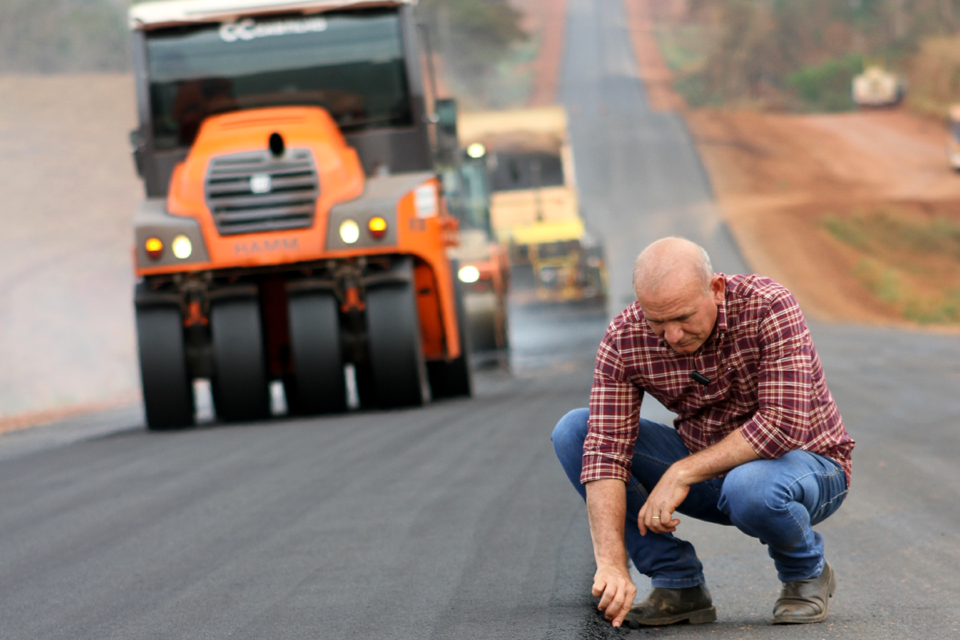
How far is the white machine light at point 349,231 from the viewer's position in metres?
10.5

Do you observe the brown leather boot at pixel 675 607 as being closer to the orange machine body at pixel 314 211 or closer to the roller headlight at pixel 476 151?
the orange machine body at pixel 314 211

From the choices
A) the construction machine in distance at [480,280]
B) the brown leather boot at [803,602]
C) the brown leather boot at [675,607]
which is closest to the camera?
the brown leather boot at [803,602]

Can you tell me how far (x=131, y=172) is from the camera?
40625 millimetres

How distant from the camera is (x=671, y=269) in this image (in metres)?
3.63

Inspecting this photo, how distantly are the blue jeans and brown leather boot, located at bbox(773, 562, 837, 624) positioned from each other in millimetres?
28

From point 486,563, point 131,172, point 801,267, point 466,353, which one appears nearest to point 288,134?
point 466,353

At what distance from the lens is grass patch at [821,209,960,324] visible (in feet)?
84.3

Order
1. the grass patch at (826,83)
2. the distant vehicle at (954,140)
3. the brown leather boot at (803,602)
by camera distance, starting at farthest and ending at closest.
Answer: the grass patch at (826,83) < the distant vehicle at (954,140) < the brown leather boot at (803,602)

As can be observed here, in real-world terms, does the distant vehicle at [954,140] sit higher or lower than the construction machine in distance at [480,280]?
higher

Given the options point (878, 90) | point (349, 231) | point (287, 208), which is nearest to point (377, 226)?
point (349, 231)

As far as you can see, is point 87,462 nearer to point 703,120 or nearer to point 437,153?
point 437,153

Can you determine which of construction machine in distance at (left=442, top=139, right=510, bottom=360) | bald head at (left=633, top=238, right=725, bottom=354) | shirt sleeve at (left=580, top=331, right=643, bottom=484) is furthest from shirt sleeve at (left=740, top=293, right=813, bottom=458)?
construction machine in distance at (left=442, top=139, right=510, bottom=360)

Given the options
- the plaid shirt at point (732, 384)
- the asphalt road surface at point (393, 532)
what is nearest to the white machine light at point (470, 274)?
the asphalt road surface at point (393, 532)

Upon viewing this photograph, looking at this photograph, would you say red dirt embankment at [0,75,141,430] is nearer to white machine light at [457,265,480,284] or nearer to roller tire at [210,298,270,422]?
roller tire at [210,298,270,422]
